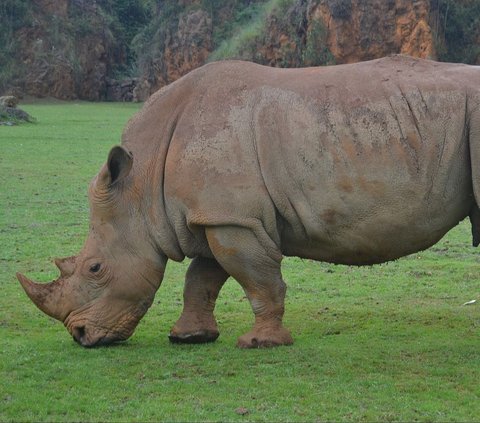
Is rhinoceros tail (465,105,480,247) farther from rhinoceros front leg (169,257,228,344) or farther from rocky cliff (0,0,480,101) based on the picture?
rocky cliff (0,0,480,101)

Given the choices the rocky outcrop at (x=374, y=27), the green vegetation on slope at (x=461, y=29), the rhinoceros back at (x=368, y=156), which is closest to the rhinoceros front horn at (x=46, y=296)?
the rhinoceros back at (x=368, y=156)

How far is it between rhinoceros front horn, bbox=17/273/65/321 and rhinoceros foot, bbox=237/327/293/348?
1330 mm

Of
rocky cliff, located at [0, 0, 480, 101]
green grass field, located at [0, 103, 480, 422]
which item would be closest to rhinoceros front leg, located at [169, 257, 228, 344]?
green grass field, located at [0, 103, 480, 422]

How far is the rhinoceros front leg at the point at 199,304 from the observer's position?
770 centimetres

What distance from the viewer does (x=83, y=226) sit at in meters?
13.5

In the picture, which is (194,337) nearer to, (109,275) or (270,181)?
(109,275)

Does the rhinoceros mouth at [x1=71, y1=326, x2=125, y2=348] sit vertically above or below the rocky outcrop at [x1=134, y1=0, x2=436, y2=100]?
above

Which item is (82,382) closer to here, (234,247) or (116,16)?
(234,247)

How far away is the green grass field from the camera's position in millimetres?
5898

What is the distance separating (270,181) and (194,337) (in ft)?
4.72

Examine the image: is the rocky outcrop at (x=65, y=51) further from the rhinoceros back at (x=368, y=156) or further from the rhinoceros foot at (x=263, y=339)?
the rhinoceros back at (x=368, y=156)

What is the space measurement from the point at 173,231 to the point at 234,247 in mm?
516

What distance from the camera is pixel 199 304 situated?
7.77 metres

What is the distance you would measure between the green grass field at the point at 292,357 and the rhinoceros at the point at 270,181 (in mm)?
419
